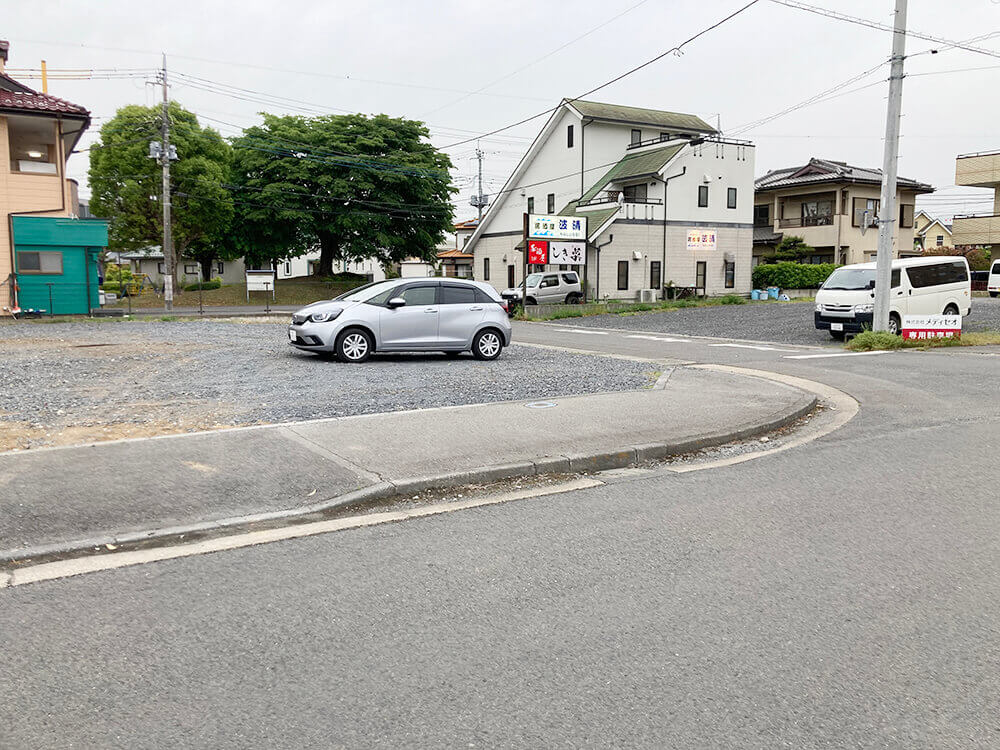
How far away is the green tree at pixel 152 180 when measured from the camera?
152ft

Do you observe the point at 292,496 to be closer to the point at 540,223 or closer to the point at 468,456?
the point at 468,456

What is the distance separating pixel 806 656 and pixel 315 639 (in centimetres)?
215

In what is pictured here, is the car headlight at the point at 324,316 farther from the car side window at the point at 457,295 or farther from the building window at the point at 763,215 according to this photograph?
the building window at the point at 763,215

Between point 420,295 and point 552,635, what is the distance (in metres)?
11.3

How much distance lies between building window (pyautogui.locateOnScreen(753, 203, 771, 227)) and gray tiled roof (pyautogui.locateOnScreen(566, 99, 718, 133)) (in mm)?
7706

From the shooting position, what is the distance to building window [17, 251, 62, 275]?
88.5 feet

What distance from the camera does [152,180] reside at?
4653 cm

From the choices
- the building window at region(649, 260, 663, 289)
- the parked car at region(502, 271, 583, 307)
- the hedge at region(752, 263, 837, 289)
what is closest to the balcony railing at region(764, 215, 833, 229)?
the hedge at region(752, 263, 837, 289)

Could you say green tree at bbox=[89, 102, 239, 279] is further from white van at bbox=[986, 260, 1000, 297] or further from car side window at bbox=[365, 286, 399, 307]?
white van at bbox=[986, 260, 1000, 297]

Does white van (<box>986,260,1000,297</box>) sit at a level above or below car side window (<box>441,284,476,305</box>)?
above

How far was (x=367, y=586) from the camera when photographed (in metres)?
4.13

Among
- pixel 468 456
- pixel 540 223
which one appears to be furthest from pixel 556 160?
pixel 468 456

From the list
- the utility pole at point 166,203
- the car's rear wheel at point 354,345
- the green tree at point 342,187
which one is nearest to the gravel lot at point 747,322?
the car's rear wheel at point 354,345

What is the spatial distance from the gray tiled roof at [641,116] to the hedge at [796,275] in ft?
29.1
